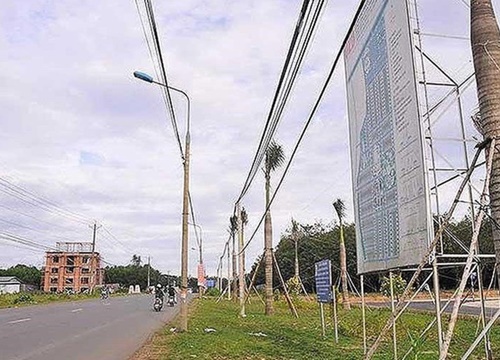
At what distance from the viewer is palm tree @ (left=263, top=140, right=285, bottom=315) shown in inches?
1036

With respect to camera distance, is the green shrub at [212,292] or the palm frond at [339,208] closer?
the palm frond at [339,208]

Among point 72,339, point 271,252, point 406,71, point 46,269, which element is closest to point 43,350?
point 72,339

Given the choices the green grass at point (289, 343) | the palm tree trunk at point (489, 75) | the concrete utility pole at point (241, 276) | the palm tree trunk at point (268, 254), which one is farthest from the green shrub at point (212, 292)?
the palm tree trunk at point (489, 75)

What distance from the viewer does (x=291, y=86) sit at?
8992mm

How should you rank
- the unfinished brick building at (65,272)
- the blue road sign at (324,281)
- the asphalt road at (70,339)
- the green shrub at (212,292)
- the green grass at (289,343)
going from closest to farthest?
the green grass at (289,343) → the asphalt road at (70,339) → the blue road sign at (324,281) → the green shrub at (212,292) → the unfinished brick building at (65,272)

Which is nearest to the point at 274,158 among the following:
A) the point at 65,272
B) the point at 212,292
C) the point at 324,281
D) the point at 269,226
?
the point at 269,226

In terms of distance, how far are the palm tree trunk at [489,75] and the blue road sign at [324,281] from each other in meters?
8.32

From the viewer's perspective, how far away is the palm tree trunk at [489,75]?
21.8 ft

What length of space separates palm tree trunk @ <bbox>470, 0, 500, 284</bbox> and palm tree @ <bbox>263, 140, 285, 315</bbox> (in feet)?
59.8

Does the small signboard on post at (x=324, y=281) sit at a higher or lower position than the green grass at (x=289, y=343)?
higher

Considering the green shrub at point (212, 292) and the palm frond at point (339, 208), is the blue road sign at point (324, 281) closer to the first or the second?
the palm frond at point (339, 208)

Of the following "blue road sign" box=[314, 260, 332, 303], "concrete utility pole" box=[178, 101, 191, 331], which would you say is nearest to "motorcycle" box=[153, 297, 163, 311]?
"concrete utility pole" box=[178, 101, 191, 331]

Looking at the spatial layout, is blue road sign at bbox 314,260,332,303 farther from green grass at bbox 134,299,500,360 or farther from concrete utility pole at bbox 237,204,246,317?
concrete utility pole at bbox 237,204,246,317

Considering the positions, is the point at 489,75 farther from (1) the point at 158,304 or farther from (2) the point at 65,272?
(2) the point at 65,272
